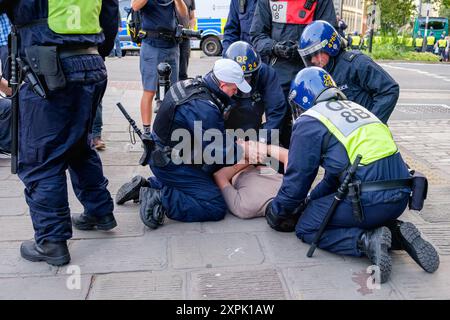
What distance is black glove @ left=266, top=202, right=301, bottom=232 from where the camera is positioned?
151 inches

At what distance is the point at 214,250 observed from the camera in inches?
143

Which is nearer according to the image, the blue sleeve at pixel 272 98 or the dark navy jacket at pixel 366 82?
the dark navy jacket at pixel 366 82

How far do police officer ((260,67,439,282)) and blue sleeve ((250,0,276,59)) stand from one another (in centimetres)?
164

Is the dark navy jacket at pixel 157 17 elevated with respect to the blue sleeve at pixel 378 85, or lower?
elevated

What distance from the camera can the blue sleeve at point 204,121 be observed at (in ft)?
12.7

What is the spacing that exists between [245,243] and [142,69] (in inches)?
120

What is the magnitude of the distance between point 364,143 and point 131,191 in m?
2.00

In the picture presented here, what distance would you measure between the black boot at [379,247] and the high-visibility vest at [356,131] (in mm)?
441

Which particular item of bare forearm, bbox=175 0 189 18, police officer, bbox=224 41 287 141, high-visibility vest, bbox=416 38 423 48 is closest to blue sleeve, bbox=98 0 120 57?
police officer, bbox=224 41 287 141

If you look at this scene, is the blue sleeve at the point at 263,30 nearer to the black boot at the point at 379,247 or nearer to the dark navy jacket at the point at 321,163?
the dark navy jacket at the point at 321,163

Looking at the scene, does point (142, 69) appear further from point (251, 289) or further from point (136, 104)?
point (251, 289)

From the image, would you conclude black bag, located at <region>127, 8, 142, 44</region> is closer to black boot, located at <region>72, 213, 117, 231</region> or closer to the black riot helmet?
the black riot helmet

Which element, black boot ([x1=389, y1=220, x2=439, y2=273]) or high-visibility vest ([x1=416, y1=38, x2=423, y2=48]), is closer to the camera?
black boot ([x1=389, y1=220, x2=439, y2=273])

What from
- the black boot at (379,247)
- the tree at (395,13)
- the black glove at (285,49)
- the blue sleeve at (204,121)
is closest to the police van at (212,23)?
the tree at (395,13)
